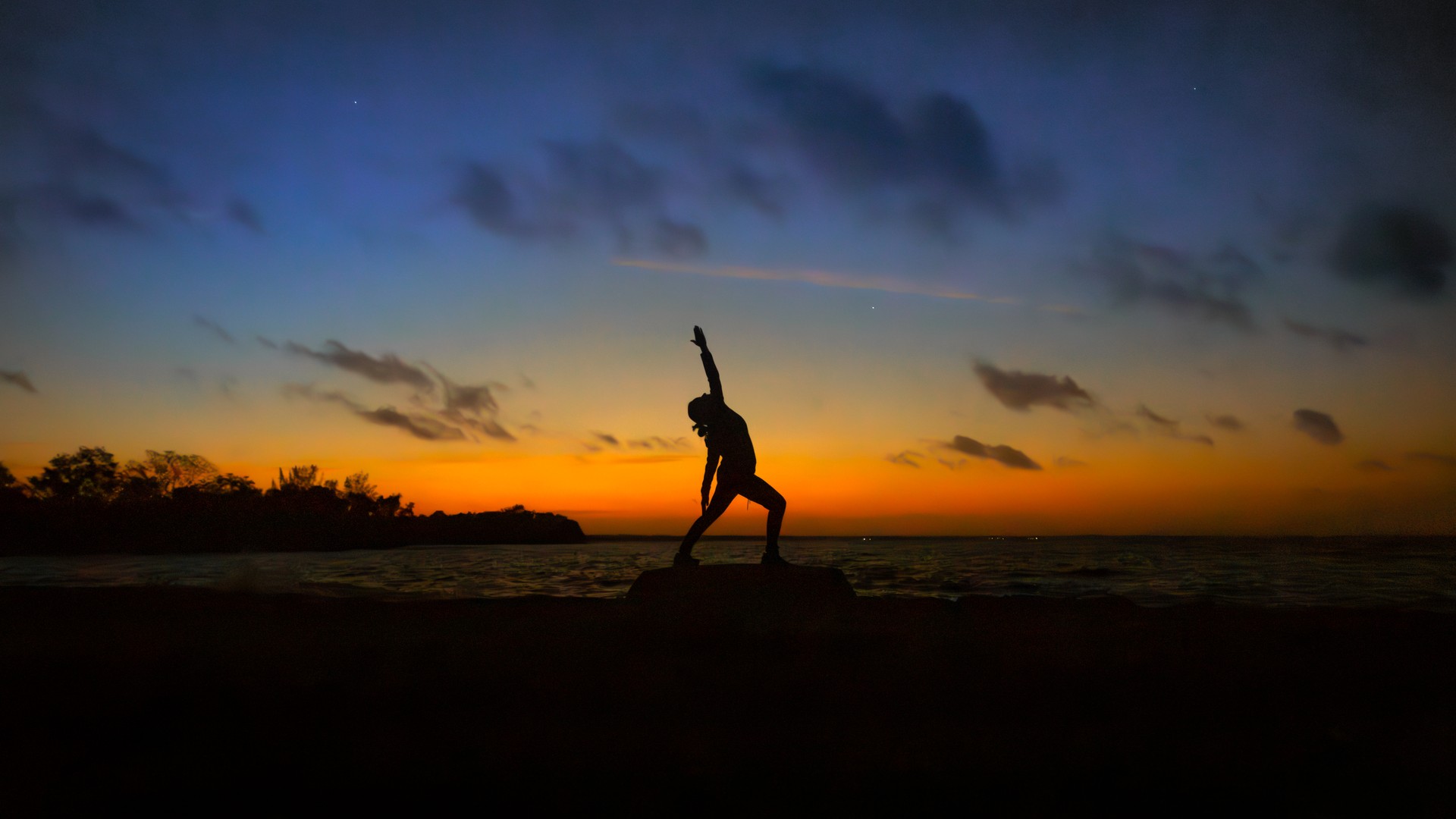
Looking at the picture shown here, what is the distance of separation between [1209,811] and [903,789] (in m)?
1.28

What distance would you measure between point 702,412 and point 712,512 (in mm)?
1406

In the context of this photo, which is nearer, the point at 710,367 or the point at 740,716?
the point at 740,716

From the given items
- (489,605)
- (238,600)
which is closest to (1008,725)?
(489,605)

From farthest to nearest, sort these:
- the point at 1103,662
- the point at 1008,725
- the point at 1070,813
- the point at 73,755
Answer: the point at 1103,662 → the point at 1008,725 → the point at 73,755 → the point at 1070,813

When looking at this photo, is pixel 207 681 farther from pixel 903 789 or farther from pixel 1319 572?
pixel 1319 572

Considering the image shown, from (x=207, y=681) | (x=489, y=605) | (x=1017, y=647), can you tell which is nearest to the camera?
(x=207, y=681)

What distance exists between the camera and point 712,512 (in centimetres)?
1069

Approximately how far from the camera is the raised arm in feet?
33.8

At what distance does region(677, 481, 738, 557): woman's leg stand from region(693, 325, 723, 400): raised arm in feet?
4.14

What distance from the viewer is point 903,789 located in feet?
11.3

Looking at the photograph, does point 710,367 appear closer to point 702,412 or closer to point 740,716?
point 702,412

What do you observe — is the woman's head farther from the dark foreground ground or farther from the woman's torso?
the dark foreground ground

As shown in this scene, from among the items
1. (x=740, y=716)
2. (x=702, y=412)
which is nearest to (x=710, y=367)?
(x=702, y=412)

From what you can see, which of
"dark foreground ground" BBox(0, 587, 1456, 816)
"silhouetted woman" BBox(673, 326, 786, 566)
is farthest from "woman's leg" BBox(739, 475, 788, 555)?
"dark foreground ground" BBox(0, 587, 1456, 816)
